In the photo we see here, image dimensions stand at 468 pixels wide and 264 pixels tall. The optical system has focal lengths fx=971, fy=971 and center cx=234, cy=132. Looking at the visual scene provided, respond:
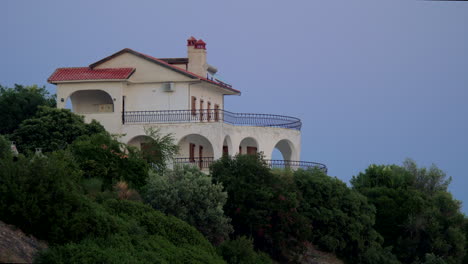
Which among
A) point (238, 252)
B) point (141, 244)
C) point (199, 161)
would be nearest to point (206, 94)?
point (199, 161)

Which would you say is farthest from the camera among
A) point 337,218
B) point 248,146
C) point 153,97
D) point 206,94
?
point 248,146

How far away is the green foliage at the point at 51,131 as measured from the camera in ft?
159

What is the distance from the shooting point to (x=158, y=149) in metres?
47.4

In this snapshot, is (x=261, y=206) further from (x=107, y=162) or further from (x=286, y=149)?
(x=286, y=149)

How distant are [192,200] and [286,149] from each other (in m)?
19.0

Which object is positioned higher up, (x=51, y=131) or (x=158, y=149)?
(x=51, y=131)

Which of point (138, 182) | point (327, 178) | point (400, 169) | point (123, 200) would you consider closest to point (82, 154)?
point (138, 182)

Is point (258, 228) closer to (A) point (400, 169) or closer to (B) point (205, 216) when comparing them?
(B) point (205, 216)

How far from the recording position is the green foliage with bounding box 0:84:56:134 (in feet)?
184

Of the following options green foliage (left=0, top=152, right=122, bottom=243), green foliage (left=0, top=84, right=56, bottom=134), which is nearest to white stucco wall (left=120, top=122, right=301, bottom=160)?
green foliage (left=0, top=84, right=56, bottom=134)

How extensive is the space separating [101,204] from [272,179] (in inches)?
468

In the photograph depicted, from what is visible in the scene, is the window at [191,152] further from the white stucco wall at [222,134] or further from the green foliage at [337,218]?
the green foliage at [337,218]

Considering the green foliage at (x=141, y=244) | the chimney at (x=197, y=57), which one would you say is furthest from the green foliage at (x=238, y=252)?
the chimney at (x=197, y=57)

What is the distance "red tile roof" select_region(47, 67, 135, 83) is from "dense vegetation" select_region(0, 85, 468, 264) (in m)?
3.62
